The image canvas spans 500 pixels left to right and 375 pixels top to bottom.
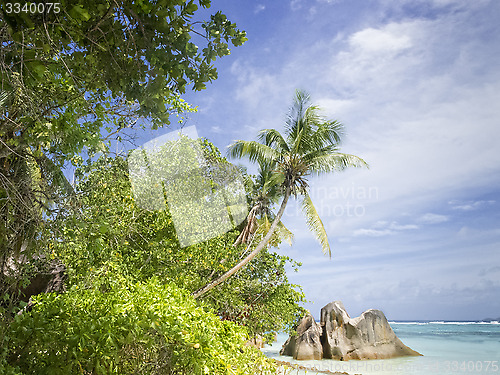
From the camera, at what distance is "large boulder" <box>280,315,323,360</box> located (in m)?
20.6

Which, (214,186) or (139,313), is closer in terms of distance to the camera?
(139,313)

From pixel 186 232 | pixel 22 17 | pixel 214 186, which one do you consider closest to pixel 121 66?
pixel 22 17

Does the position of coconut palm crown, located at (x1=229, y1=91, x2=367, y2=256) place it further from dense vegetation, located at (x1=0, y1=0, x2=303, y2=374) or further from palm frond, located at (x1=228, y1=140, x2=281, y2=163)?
dense vegetation, located at (x1=0, y1=0, x2=303, y2=374)

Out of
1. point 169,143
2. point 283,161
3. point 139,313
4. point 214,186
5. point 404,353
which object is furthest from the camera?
point 404,353

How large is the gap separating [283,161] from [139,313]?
11082mm

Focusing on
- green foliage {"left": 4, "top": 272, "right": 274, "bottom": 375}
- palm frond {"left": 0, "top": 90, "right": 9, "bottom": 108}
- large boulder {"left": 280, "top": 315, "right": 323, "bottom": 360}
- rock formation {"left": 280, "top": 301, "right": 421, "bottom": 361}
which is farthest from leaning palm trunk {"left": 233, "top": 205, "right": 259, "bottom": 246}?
palm frond {"left": 0, "top": 90, "right": 9, "bottom": 108}

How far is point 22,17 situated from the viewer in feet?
9.07

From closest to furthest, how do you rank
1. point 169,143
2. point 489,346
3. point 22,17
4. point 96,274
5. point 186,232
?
point 22,17 → point 96,274 → point 186,232 → point 169,143 → point 489,346

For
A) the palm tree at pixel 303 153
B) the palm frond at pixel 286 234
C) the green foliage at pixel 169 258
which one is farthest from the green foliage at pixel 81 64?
the palm frond at pixel 286 234

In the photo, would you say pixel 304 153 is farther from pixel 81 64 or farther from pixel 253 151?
pixel 81 64

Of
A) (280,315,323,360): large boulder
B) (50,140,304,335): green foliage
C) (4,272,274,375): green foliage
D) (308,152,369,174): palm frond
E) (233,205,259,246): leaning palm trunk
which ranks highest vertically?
(308,152,369,174): palm frond

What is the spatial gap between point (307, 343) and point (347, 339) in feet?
7.25

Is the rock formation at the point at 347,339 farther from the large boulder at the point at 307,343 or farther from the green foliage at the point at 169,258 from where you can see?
the green foliage at the point at 169,258

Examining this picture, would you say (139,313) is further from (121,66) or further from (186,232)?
(186,232)
